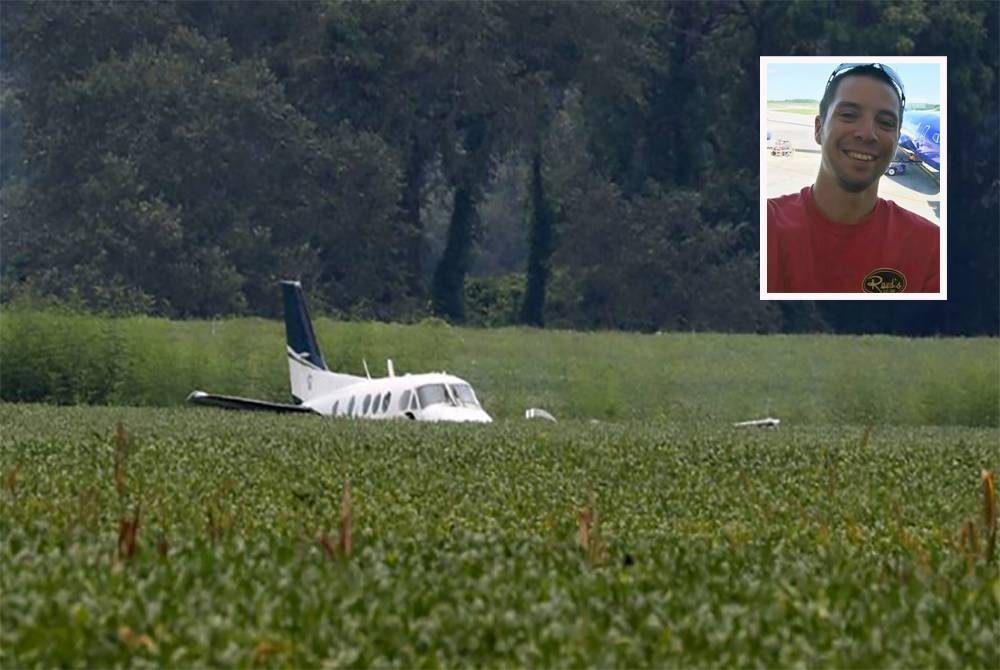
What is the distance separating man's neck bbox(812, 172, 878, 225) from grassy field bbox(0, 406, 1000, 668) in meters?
5.32

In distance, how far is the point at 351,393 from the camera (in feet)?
126

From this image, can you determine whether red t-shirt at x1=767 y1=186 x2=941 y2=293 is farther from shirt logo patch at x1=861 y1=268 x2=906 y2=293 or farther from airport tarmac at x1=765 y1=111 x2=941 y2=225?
airport tarmac at x1=765 y1=111 x2=941 y2=225

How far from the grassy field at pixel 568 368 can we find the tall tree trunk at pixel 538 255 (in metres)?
9.74

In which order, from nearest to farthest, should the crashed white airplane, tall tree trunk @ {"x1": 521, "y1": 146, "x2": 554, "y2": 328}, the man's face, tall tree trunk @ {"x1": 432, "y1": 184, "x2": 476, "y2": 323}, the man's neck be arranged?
the man's face → the man's neck → the crashed white airplane → tall tree trunk @ {"x1": 521, "y1": 146, "x2": 554, "y2": 328} → tall tree trunk @ {"x1": 432, "y1": 184, "x2": 476, "y2": 323}

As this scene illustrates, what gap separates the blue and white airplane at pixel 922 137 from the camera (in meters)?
29.8

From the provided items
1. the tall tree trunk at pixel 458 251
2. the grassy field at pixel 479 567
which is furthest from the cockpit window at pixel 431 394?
the tall tree trunk at pixel 458 251

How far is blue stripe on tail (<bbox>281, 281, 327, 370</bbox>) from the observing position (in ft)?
141

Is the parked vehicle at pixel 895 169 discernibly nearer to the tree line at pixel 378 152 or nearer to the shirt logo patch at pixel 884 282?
the shirt logo patch at pixel 884 282

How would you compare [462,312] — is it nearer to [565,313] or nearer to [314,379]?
[565,313]

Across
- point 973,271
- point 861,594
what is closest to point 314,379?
point 973,271

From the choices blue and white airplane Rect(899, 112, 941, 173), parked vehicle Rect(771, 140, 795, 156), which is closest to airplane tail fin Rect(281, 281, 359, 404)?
parked vehicle Rect(771, 140, 795, 156)

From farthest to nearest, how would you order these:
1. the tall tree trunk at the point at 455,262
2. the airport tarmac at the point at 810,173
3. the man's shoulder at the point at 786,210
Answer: the tall tree trunk at the point at 455,262 → the man's shoulder at the point at 786,210 → the airport tarmac at the point at 810,173

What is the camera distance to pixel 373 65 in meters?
62.3

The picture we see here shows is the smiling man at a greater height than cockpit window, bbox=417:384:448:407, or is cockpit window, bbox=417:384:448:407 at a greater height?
the smiling man
